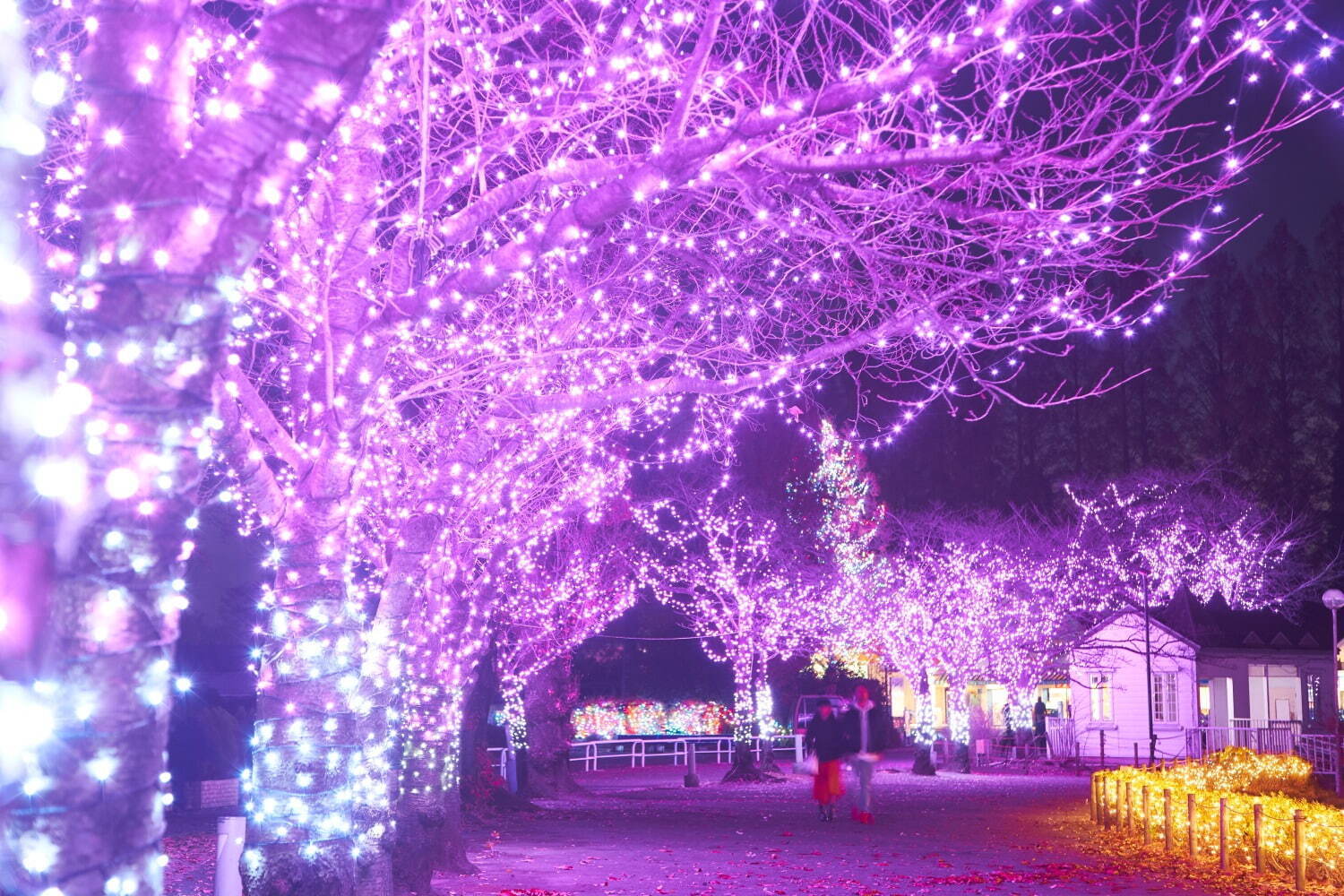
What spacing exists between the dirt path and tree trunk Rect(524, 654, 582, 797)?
2.37 ft

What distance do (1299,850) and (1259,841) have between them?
1168 millimetres

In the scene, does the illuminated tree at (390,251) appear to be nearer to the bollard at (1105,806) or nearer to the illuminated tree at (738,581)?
the bollard at (1105,806)

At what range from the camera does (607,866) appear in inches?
577

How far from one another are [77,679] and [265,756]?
4747mm

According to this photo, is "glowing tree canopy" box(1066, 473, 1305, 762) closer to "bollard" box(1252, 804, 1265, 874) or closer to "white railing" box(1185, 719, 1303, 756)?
"white railing" box(1185, 719, 1303, 756)

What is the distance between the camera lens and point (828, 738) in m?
17.9

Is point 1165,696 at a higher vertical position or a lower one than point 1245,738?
higher

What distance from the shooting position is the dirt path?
12.8 metres

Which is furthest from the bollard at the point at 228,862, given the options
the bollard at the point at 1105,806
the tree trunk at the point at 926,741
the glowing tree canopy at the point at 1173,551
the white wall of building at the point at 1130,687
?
the white wall of building at the point at 1130,687

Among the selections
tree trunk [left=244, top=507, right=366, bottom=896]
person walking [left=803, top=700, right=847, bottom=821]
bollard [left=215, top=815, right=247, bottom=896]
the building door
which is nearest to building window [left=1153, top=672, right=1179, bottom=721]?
the building door

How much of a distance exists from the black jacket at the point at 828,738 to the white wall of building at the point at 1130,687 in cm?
2288

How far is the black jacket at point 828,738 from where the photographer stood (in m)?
17.8

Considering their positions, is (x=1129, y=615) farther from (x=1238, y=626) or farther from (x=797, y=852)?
(x=797, y=852)

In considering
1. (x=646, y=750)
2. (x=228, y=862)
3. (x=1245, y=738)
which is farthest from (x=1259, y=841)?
(x=646, y=750)
